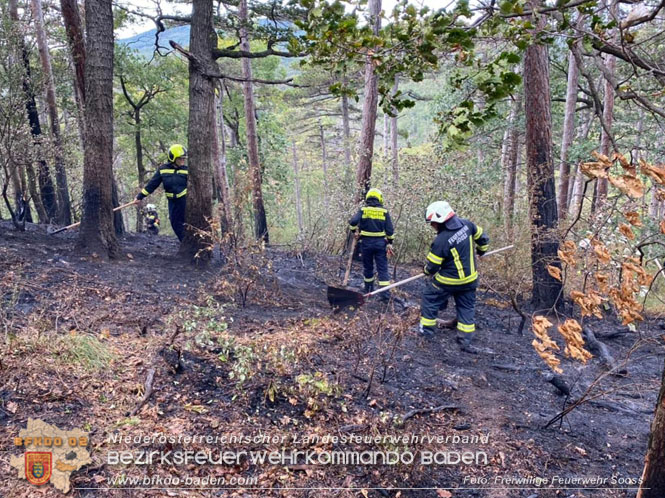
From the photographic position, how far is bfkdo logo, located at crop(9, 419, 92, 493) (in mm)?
2482

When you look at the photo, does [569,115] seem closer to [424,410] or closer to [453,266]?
[453,266]

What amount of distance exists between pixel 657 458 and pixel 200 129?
23.1ft

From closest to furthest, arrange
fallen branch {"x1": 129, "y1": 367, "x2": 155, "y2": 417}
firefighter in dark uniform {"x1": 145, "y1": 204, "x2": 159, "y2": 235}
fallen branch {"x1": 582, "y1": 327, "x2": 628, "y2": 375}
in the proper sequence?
1. fallen branch {"x1": 129, "y1": 367, "x2": 155, "y2": 417}
2. fallen branch {"x1": 582, "y1": 327, "x2": 628, "y2": 375}
3. firefighter in dark uniform {"x1": 145, "y1": 204, "x2": 159, "y2": 235}

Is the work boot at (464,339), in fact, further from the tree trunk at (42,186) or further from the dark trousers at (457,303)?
the tree trunk at (42,186)

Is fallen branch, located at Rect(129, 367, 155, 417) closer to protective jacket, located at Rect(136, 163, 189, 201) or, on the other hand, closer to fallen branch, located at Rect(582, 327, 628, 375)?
protective jacket, located at Rect(136, 163, 189, 201)

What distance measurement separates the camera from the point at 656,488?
7.47 ft

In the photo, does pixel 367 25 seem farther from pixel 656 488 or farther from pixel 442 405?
pixel 442 405

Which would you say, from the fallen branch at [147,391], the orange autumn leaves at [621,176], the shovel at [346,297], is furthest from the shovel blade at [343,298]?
the orange autumn leaves at [621,176]

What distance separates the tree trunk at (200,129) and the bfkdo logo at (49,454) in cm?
428

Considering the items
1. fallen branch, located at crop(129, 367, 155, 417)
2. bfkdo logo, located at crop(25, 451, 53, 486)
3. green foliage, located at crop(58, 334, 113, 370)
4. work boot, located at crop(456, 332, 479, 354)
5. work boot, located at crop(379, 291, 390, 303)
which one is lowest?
work boot, located at crop(456, 332, 479, 354)

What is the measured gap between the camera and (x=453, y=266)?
609 centimetres

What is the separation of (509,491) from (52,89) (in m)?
11.2

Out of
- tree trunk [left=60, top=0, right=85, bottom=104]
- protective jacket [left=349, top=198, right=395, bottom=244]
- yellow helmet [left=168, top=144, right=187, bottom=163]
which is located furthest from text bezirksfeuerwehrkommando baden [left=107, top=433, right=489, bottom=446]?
tree trunk [left=60, top=0, right=85, bottom=104]

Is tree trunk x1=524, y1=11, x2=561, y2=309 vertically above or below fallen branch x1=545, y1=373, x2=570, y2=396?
above
